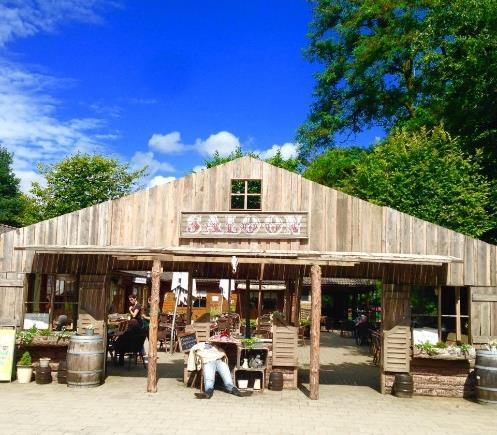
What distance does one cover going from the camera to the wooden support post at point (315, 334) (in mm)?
10039

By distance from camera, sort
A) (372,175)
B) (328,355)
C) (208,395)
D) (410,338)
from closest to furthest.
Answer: (208,395), (410,338), (328,355), (372,175)

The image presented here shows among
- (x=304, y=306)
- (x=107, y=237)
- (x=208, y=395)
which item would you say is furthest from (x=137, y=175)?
(x=208, y=395)

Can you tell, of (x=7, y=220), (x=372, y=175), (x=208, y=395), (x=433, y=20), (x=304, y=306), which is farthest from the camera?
(x=7, y=220)

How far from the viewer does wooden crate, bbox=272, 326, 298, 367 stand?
36.2ft

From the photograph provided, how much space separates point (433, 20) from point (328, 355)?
1407 cm

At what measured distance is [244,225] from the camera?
11398 mm

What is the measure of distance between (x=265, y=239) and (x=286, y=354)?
2.47m

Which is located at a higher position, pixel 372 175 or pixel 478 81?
pixel 478 81

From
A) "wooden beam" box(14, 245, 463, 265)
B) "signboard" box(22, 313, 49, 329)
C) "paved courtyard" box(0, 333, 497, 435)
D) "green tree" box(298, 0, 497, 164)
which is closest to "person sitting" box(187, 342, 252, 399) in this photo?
"paved courtyard" box(0, 333, 497, 435)

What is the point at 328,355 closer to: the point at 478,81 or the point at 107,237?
the point at 107,237

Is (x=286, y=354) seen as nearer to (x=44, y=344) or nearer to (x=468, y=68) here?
(x=44, y=344)

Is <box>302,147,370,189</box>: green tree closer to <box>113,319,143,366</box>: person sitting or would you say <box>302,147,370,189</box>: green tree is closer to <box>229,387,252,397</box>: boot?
<box>113,319,143,366</box>: person sitting

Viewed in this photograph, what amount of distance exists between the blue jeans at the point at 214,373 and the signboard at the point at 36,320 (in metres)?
3.93

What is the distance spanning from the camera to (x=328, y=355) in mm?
16797
